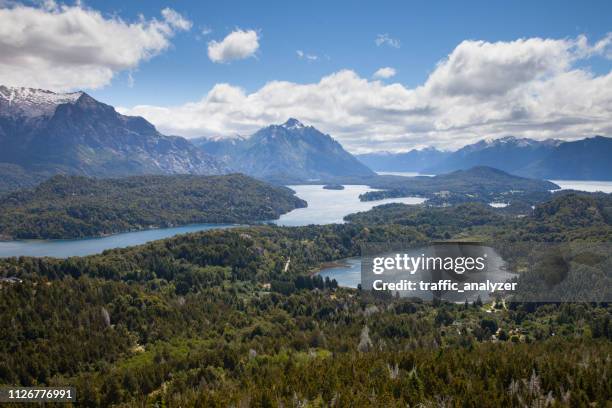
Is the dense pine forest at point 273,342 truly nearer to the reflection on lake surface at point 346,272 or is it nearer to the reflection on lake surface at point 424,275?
the reflection on lake surface at point 424,275

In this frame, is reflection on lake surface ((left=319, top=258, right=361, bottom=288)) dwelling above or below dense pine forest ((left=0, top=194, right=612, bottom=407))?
below

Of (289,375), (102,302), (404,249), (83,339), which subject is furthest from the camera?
(404,249)

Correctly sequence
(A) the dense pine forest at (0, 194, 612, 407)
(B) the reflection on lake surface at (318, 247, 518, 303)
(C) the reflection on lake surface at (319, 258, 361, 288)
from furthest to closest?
(C) the reflection on lake surface at (319, 258, 361, 288) → (B) the reflection on lake surface at (318, 247, 518, 303) → (A) the dense pine forest at (0, 194, 612, 407)

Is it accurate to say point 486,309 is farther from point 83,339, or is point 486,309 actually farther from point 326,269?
point 83,339

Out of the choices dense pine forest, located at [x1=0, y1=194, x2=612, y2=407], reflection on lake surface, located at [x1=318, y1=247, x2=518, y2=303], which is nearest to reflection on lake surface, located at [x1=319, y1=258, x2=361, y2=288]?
reflection on lake surface, located at [x1=318, y1=247, x2=518, y2=303]

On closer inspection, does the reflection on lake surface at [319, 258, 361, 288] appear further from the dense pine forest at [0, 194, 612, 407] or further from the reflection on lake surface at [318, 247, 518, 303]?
the dense pine forest at [0, 194, 612, 407]

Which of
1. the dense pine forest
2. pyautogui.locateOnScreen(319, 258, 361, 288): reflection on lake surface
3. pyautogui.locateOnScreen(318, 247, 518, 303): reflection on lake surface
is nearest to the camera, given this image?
the dense pine forest

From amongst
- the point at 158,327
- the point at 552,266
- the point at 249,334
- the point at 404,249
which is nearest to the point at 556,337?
the point at 552,266

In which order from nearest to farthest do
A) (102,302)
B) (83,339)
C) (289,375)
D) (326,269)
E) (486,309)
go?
(289,375) < (83,339) < (102,302) < (486,309) < (326,269)

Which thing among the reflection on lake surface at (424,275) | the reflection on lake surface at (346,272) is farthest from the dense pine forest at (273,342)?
the reflection on lake surface at (346,272)

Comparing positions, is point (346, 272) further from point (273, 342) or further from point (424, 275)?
point (273, 342)
